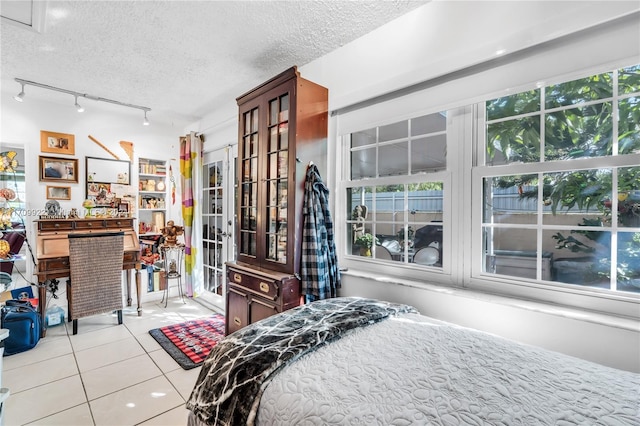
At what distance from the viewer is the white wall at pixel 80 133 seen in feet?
11.0

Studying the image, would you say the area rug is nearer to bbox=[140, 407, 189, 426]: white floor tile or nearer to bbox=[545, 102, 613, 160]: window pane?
bbox=[140, 407, 189, 426]: white floor tile

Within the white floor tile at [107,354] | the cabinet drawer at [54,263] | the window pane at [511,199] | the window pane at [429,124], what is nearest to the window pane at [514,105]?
the window pane at [429,124]

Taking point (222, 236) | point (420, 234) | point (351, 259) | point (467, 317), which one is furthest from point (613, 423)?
point (222, 236)

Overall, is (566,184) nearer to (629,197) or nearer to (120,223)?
(629,197)

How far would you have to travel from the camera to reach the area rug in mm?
2572

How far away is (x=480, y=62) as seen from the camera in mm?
1667

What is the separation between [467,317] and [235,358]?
4.25ft

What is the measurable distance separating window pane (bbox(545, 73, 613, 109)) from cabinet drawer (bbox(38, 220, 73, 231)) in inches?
179

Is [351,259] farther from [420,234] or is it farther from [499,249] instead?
[499,249]

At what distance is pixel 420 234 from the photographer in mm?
2139

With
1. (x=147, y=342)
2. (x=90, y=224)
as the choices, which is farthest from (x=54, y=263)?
(x=147, y=342)

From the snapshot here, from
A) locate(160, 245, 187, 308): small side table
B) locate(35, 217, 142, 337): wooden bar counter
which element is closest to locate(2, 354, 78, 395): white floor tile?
locate(35, 217, 142, 337): wooden bar counter

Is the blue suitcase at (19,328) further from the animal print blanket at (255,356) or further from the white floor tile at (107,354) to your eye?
the animal print blanket at (255,356)

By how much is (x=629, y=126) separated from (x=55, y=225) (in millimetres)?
4825
